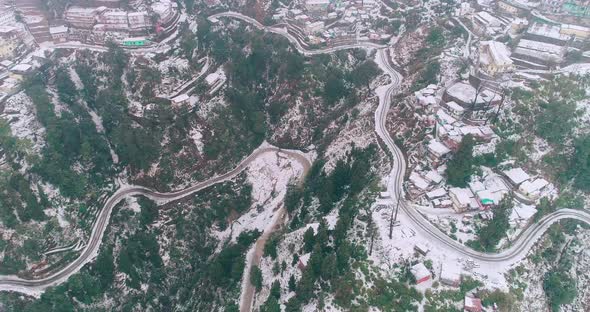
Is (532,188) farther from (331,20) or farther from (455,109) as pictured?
(331,20)

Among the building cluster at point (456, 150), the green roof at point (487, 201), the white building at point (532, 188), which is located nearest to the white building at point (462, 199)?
the building cluster at point (456, 150)

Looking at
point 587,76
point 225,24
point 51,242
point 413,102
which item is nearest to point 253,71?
point 225,24

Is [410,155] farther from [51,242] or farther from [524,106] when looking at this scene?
[51,242]

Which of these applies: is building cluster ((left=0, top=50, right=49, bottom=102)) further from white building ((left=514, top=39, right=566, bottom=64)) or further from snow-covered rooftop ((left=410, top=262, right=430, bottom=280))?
white building ((left=514, top=39, right=566, bottom=64))

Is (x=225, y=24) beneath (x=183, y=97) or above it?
above

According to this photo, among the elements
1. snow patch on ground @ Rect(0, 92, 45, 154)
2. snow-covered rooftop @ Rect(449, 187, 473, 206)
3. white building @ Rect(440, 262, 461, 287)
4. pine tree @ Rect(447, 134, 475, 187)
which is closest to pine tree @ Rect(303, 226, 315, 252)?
white building @ Rect(440, 262, 461, 287)

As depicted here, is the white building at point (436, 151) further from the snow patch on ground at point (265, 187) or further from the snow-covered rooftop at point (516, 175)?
the snow patch on ground at point (265, 187)
